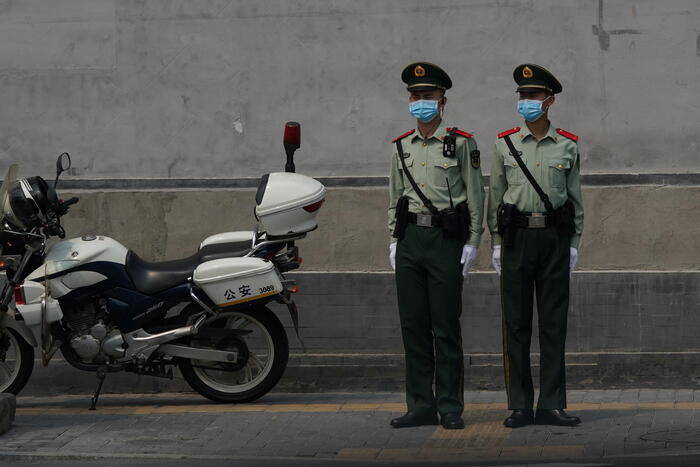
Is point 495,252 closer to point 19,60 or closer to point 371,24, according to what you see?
point 371,24

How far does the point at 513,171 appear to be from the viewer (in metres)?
8.65

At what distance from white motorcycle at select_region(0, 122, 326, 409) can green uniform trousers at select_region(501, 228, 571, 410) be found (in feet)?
5.09

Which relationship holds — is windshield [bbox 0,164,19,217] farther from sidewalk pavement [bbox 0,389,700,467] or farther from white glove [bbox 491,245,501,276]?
white glove [bbox 491,245,501,276]

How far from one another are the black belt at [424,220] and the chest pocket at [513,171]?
51 cm

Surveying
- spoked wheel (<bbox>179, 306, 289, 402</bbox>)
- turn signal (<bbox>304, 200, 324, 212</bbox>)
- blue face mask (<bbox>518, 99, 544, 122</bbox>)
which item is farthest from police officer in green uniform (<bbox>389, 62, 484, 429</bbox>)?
spoked wheel (<bbox>179, 306, 289, 402</bbox>)

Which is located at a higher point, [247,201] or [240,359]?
[247,201]

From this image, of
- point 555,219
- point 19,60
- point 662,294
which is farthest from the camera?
point 19,60

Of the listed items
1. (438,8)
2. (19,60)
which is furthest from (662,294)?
(19,60)

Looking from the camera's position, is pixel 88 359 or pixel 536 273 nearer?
pixel 536 273

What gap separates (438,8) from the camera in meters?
10.7

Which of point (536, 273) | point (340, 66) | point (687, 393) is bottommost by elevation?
point (687, 393)

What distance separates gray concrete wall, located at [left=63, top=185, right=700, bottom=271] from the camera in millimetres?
10500

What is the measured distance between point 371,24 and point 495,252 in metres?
2.76

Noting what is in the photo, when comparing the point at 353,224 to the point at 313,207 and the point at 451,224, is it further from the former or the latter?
the point at 451,224
